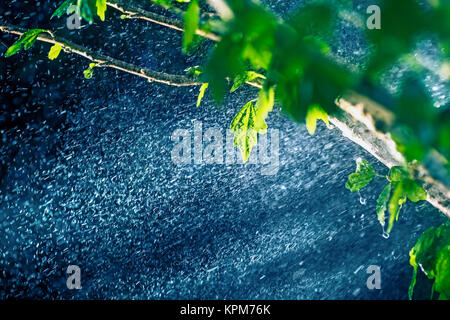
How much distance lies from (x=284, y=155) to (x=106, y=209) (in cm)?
117

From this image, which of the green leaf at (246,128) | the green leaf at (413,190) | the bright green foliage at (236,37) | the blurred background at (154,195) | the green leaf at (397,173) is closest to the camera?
the bright green foliage at (236,37)

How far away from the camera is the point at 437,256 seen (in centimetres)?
94

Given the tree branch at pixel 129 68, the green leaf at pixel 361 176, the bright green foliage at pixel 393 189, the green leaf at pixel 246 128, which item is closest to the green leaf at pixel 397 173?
the bright green foliage at pixel 393 189

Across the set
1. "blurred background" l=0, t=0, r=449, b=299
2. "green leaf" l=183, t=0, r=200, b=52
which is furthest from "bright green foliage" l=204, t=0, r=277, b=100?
"blurred background" l=0, t=0, r=449, b=299

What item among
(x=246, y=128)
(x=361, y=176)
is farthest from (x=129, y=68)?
(x=361, y=176)

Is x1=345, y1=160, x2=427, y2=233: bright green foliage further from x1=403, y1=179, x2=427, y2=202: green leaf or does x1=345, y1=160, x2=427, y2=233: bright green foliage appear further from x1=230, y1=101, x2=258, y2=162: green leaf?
x1=230, y1=101, x2=258, y2=162: green leaf

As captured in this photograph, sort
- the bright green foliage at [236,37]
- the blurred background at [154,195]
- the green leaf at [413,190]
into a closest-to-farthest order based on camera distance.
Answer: the bright green foliage at [236,37] → the green leaf at [413,190] → the blurred background at [154,195]

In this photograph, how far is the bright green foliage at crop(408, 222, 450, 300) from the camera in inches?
35.2

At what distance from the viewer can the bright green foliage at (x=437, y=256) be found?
2.93ft

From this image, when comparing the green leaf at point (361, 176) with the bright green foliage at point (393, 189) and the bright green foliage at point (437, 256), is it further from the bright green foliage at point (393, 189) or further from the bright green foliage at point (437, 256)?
the bright green foliage at point (437, 256)

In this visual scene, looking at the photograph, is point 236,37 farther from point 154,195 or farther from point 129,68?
point 154,195

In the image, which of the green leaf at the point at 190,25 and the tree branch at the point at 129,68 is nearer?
the green leaf at the point at 190,25

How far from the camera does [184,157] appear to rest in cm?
243

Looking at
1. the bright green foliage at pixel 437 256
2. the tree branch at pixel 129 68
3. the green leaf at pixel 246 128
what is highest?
the tree branch at pixel 129 68
